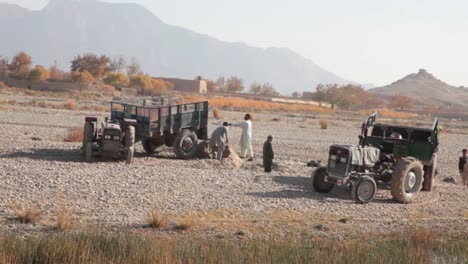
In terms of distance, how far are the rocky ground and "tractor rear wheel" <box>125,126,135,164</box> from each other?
0.25 meters

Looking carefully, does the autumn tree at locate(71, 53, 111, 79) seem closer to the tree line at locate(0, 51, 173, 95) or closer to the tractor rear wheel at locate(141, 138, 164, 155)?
the tree line at locate(0, 51, 173, 95)

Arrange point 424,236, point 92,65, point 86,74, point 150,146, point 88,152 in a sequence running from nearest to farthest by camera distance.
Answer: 1. point 424,236
2. point 88,152
3. point 150,146
4. point 86,74
5. point 92,65

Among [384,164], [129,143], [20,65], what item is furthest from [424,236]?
[20,65]

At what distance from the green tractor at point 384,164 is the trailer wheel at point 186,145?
5.50m

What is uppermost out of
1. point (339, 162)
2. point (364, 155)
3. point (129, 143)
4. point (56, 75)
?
point (56, 75)

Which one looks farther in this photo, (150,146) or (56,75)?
(56,75)

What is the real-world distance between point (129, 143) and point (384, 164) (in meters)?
7.07

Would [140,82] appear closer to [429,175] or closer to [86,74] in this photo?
[86,74]

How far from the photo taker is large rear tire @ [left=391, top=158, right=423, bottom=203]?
15.4 meters

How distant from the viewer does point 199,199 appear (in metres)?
14.2

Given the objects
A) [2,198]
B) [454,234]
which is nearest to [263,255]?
[454,234]

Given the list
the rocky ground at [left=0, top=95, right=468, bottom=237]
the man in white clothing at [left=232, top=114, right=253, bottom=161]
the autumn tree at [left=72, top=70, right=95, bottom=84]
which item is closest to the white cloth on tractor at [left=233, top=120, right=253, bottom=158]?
the man in white clothing at [left=232, top=114, right=253, bottom=161]

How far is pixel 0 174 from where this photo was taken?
14836 mm

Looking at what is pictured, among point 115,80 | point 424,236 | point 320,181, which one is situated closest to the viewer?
point 424,236
